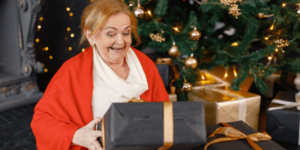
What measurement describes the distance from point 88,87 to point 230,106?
3.29ft

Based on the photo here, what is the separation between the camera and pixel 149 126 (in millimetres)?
687

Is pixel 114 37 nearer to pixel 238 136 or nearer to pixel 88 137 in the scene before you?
pixel 88 137

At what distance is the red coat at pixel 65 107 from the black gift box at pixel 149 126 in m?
0.28

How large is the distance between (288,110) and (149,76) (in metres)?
0.97

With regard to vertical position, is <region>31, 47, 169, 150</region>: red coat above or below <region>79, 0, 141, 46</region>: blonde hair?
below

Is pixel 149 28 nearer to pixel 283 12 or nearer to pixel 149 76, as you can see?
pixel 149 76

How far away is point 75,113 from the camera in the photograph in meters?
0.96

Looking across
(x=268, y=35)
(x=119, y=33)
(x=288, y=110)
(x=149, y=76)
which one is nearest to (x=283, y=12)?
(x=268, y=35)

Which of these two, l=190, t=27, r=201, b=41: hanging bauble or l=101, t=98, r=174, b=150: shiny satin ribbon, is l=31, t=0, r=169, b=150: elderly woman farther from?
l=190, t=27, r=201, b=41: hanging bauble

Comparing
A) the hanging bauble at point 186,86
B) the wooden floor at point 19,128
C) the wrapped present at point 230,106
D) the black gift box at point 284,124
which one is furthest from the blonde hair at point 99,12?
the black gift box at point 284,124

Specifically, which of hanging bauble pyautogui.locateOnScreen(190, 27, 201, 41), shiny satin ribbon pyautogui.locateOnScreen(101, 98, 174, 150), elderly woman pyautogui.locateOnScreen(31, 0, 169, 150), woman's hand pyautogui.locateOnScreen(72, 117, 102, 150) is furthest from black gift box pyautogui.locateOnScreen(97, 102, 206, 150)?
hanging bauble pyautogui.locateOnScreen(190, 27, 201, 41)

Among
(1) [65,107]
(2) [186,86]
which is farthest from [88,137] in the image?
(2) [186,86]

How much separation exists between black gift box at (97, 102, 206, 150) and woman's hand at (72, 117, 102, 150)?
118 millimetres

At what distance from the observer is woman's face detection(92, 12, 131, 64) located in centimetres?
98
